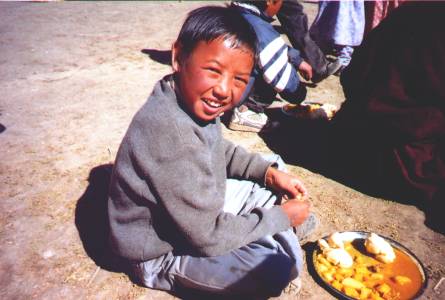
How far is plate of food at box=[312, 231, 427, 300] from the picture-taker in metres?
1.85

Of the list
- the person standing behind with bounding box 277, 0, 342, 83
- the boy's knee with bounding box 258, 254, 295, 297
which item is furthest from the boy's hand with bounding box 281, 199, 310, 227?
the person standing behind with bounding box 277, 0, 342, 83

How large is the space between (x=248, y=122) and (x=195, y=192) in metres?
2.31

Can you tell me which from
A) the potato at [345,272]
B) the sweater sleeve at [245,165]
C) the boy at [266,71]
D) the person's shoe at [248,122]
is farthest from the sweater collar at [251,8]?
the potato at [345,272]

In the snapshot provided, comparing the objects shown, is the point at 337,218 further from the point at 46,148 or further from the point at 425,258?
the point at 46,148

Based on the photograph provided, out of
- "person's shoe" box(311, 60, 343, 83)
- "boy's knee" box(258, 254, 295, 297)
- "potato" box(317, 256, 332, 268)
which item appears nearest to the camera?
"boy's knee" box(258, 254, 295, 297)

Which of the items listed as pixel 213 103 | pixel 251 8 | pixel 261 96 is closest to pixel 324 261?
pixel 213 103

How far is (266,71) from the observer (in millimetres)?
3305

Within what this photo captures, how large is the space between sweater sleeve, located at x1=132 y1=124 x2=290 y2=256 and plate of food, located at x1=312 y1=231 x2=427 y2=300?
698mm

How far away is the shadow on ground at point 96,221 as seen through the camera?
208 cm

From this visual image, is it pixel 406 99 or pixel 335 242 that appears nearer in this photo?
pixel 335 242

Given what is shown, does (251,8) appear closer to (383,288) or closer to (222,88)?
(222,88)

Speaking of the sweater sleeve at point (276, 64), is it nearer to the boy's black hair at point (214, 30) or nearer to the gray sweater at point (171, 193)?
the boy's black hair at point (214, 30)

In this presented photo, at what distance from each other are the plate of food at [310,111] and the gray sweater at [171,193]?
2.23 m

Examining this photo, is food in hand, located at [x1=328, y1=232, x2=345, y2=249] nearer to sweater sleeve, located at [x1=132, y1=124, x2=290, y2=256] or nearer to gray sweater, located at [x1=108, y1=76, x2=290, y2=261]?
gray sweater, located at [x1=108, y1=76, x2=290, y2=261]
